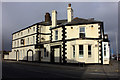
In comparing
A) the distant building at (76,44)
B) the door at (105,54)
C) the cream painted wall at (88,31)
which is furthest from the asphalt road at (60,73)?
the cream painted wall at (88,31)

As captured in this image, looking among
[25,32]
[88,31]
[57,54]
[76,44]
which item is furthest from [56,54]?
[25,32]

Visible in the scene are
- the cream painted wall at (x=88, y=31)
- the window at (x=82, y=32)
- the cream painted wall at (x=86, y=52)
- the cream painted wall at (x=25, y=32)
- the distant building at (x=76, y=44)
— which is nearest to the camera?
the cream painted wall at (x=86, y=52)

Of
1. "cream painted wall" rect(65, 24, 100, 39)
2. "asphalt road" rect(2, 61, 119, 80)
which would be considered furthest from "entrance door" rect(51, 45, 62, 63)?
"asphalt road" rect(2, 61, 119, 80)

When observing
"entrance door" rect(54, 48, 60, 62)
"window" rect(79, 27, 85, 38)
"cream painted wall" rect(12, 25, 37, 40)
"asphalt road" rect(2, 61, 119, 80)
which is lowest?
"asphalt road" rect(2, 61, 119, 80)

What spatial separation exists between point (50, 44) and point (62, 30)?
4.07m

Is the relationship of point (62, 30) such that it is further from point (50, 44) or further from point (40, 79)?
point (40, 79)

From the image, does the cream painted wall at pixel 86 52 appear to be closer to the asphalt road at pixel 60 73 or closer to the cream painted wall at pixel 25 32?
the asphalt road at pixel 60 73

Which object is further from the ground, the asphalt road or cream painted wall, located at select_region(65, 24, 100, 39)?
cream painted wall, located at select_region(65, 24, 100, 39)

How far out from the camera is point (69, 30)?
79.9 feet

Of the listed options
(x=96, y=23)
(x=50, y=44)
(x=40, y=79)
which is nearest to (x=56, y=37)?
(x=50, y=44)

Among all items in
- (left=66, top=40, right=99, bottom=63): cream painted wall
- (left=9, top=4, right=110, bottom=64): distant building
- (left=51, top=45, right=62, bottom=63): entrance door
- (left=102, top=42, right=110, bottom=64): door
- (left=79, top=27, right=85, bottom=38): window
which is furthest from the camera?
(left=51, top=45, right=62, bottom=63): entrance door

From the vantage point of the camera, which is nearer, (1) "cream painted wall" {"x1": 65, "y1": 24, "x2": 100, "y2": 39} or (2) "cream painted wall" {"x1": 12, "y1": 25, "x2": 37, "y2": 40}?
(1) "cream painted wall" {"x1": 65, "y1": 24, "x2": 100, "y2": 39}

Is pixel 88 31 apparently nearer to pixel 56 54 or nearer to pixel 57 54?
pixel 57 54

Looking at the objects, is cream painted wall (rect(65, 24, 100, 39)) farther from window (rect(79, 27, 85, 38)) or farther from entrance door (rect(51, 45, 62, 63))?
entrance door (rect(51, 45, 62, 63))
